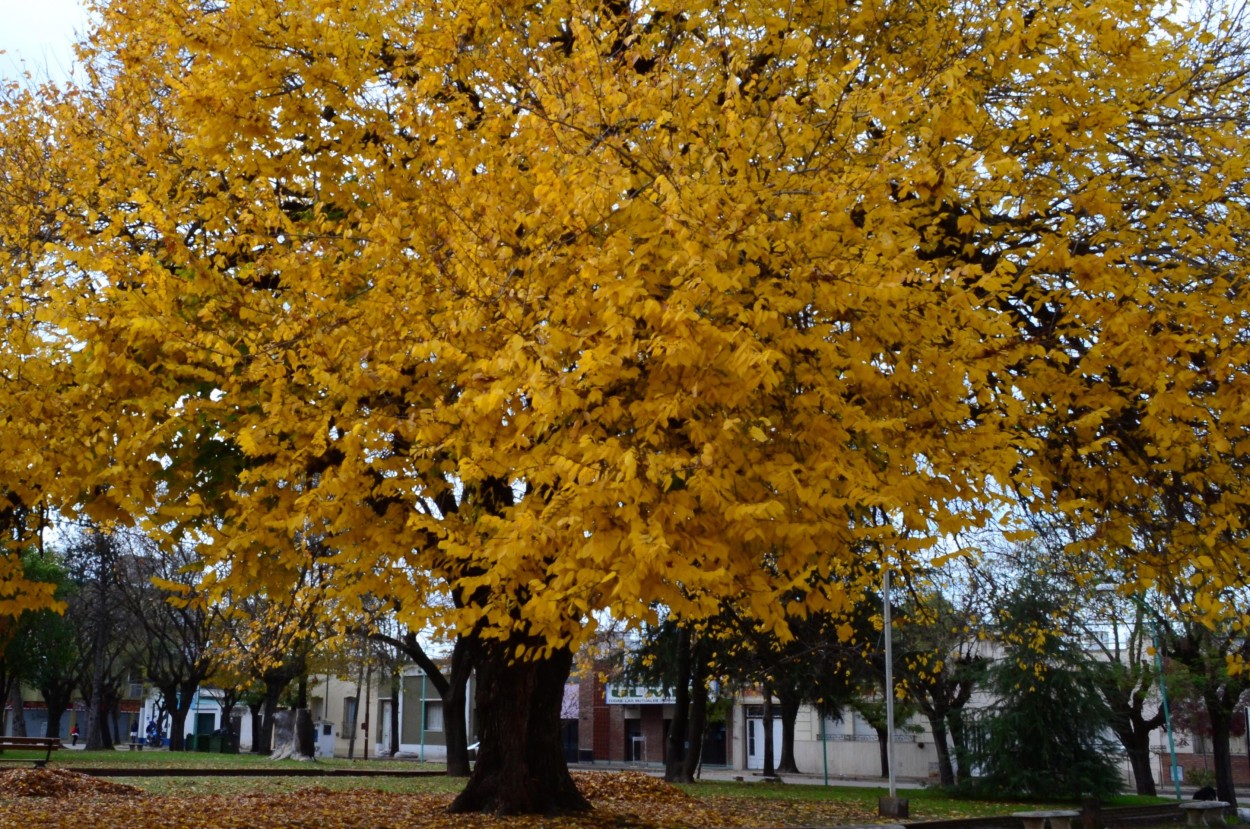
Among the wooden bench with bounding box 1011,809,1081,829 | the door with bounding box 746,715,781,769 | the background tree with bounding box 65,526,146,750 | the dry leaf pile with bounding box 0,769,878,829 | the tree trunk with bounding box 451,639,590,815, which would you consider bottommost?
the door with bounding box 746,715,781,769

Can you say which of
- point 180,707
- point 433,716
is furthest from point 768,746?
point 433,716

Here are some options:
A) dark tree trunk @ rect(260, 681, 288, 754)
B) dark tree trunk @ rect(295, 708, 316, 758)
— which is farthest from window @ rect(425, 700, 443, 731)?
dark tree trunk @ rect(295, 708, 316, 758)

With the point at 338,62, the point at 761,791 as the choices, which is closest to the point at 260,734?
the point at 761,791

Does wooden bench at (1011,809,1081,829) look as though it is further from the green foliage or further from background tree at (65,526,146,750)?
background tree at (65,526,146,750)

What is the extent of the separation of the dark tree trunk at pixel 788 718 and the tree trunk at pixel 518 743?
1862 centimetres

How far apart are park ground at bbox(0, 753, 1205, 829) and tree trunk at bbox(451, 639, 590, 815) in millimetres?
351

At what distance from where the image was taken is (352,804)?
1434 cm

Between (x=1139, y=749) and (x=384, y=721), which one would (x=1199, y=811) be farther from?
(x=384, y=721)

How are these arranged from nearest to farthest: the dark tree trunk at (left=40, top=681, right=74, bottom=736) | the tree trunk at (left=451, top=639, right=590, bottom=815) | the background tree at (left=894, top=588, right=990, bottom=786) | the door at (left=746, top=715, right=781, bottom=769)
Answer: the tree trunk at (left=451, top=639, right=590, bottom=815) < the background tree at (left=894, top=588, right=990, bottom=786) < the dark tree trunk at (left=40, top=681, right=74, bottom=736) < the door at (left=746, top=715, right=781, bottom=769)

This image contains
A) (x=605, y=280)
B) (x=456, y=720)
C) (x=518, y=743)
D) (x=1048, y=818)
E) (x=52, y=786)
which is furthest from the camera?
(x=456, y=720)

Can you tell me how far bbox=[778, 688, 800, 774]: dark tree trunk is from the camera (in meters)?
30.6

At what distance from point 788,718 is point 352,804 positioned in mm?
24417

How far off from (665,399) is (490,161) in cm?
275

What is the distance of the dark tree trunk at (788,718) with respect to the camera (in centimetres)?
3059
